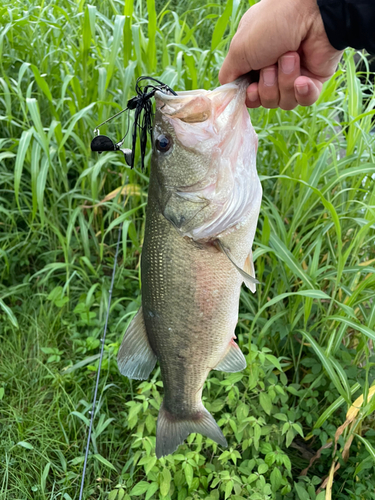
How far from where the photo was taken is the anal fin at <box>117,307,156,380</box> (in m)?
1.38

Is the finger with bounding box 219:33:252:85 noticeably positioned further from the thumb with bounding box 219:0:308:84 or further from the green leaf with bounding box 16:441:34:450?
the green leaf with bounding box 16:441:34:450

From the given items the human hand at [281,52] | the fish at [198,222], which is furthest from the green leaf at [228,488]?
the human hand at [281,52]

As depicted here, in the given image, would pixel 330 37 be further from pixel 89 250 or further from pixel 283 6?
pixel 89 250

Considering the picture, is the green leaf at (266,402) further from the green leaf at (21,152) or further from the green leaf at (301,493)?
the green leaf at (21,152)

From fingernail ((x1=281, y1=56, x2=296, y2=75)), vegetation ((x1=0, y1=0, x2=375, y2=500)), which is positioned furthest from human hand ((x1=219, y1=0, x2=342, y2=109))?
vegetation ((x1=0, y1=0, x2=375, y2=500))

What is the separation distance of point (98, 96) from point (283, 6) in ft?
5.81

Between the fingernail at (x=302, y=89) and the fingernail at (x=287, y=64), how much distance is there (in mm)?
84

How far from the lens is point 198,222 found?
3.96 feet

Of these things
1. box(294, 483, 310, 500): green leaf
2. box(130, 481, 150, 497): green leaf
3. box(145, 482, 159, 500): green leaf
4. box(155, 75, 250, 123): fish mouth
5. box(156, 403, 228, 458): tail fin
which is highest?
box(155, 75, 250, 123): fish mouth

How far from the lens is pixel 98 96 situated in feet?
8.74

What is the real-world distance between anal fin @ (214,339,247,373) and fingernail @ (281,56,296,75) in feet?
3.08

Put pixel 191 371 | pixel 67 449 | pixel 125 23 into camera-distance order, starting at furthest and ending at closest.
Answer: pixel 125 23
pixel 67 449
pixel 191 371

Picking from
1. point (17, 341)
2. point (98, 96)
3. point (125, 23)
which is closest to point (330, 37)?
point (125, 23)

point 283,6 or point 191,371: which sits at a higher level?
point 283,6
